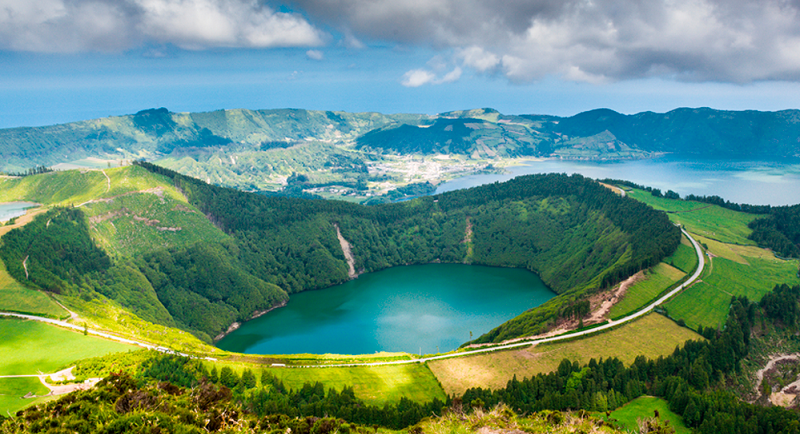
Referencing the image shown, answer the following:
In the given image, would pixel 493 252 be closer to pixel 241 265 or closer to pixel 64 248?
pixel 241 265

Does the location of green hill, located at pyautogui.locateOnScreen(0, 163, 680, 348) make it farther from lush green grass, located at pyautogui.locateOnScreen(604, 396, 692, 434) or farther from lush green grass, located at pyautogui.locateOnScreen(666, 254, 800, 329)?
lush green grass, located at pyautogui.locateOnScreen(604, 396, 692, 434)

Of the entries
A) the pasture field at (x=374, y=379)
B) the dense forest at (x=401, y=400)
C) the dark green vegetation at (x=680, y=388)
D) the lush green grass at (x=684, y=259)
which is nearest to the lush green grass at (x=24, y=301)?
the dense forest at (x=401, y=400)

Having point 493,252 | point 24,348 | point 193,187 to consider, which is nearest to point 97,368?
point 24,348

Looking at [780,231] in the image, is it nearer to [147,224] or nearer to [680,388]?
[680,388]

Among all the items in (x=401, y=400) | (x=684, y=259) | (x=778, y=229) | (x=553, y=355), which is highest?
(x=778, y=229)

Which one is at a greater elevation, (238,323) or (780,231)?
(780,231)

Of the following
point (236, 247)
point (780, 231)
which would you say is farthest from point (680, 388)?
point (236, 247)

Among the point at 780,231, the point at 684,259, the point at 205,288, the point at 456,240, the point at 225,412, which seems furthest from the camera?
the point at 456,240
